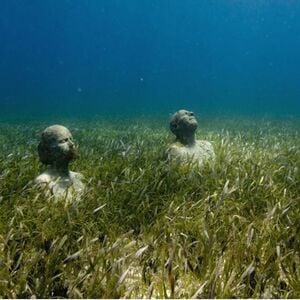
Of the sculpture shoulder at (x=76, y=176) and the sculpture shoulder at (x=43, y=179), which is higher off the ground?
the sculpture shoulder at (x=43, y=179)

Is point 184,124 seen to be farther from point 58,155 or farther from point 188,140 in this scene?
point 58,155

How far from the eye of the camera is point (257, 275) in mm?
3459

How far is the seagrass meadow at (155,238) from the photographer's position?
10.7 feet

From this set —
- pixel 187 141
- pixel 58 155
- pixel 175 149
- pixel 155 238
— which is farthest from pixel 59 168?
pixel 187 141

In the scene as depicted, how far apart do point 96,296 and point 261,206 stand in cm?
264

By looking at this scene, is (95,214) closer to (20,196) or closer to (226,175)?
(20,196)

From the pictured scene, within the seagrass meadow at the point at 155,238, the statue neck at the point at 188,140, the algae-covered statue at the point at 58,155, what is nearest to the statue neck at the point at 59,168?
the algae-covered statue at the point at 58,155

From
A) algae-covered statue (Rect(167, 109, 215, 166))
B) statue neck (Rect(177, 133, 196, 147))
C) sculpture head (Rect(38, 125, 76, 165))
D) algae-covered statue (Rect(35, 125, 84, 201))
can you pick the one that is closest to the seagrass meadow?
algae-covered statue (Rect(35, 125, 84, 201))

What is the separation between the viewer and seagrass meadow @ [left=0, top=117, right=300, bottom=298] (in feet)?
10.7

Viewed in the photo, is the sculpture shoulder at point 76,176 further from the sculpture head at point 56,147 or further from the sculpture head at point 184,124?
the sculpture head at point 184,124

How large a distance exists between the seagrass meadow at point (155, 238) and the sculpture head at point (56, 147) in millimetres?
498

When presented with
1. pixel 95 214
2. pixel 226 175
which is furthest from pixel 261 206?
pixel 95 214

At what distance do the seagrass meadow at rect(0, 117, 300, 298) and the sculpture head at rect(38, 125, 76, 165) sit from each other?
1.63 ft

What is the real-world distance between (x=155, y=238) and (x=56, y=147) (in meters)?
2.26
